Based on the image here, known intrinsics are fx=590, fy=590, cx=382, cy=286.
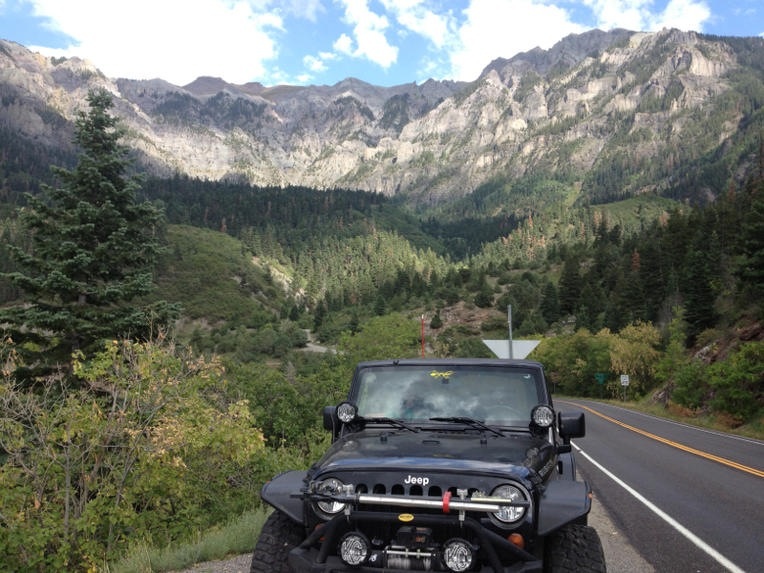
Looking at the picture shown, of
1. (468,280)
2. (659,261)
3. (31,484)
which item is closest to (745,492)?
(31,484)

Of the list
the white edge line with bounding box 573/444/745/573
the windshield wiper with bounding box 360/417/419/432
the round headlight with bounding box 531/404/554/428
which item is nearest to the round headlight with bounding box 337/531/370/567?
the windshield wiper with bounding box 360/417/419/432

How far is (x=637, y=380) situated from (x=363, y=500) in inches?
2395

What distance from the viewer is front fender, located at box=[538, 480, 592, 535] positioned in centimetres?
368

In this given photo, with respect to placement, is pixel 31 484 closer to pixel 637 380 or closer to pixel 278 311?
pixel 637 380

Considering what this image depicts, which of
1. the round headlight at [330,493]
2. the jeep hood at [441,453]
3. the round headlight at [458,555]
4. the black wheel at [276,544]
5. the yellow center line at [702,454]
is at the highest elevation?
the jeep hood at [441,453]

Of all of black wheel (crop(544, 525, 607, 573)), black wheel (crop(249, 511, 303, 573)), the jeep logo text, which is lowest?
black wheel (crop(249, 511, 303, 573))

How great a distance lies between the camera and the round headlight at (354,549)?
3.58 metres

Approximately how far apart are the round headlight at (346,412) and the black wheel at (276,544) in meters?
1.07

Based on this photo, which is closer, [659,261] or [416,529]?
[416,529]

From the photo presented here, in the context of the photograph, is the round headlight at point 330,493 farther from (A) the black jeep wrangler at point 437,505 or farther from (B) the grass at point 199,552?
(B) the grass at point 199,552

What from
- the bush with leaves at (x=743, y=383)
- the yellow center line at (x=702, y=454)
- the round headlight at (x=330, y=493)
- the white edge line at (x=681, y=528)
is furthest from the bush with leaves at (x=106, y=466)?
the bush with leaves at (x=743, y=383)

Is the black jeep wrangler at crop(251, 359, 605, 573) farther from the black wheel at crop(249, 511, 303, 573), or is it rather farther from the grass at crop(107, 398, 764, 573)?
the grass at crop(107, 398, 764, 573)

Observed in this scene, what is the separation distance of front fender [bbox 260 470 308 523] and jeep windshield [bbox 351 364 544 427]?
0.98m

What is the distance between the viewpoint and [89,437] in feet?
27.9
